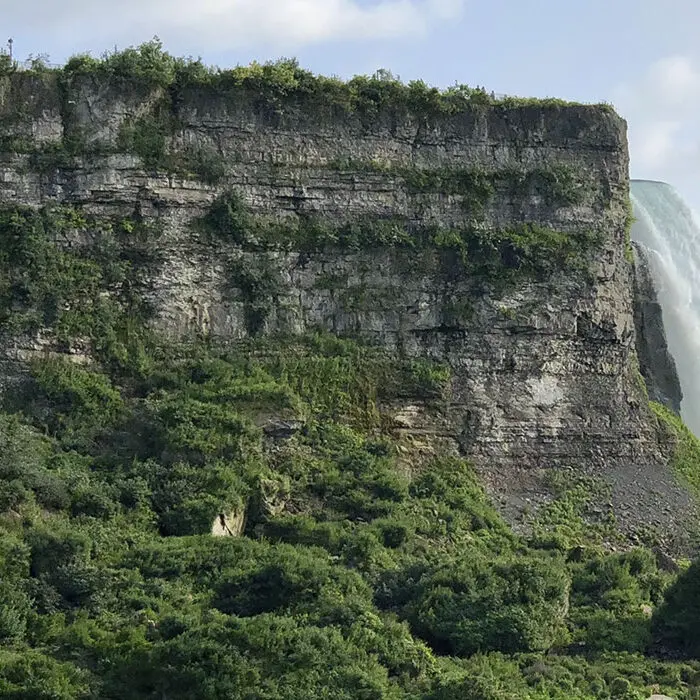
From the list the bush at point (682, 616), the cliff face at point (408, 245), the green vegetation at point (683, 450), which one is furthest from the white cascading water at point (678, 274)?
the bush at point (682, 616)

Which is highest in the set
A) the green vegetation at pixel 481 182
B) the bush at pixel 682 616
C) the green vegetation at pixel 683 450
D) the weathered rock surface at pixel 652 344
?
the green vegetation at pixel 481 182

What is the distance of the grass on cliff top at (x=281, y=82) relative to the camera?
31.8 meters

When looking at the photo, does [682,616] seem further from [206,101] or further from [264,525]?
[206,101]

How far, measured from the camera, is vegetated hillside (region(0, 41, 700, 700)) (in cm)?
2227

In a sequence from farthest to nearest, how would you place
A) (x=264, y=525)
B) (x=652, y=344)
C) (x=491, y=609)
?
(x=652, y=344), (x=264, y=525), (x=491, y=609)

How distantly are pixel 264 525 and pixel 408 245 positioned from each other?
781 centimetres

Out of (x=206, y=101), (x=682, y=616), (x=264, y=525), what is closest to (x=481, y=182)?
(x=206, y=101)

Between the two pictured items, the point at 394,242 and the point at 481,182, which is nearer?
the point at 394,242

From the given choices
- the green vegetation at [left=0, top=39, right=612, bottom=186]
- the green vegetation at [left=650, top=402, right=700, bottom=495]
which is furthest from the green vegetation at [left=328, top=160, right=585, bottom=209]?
the green vegetation at [left=650, top=402, right=700, bottom=495]

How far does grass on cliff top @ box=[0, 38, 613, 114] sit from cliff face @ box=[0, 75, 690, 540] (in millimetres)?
226

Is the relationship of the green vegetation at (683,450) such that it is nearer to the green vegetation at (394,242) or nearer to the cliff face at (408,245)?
the cliff face at (408,245)

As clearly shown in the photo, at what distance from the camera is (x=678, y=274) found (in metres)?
42.1

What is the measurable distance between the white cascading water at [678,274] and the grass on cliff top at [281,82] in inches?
349

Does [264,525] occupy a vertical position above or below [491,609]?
above
